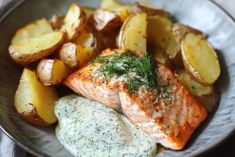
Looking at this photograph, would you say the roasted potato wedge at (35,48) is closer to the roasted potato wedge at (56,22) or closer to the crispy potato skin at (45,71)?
the crispy potato skin at (45,71)

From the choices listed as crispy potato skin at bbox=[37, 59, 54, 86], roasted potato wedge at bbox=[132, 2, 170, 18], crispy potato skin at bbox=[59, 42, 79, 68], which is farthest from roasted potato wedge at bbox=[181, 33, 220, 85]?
crispy potato skin at bbox=[37, 59, 54, 86]

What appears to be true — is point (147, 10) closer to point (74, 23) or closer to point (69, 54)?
point (74, 23)

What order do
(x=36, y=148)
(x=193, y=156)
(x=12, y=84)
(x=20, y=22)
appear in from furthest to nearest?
(x=20, y=22)
(x=12, y=84)
(x=36, y=148)
(x=193, y=156)

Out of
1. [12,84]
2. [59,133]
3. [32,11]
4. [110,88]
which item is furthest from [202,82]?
[32,11]

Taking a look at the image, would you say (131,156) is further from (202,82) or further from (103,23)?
(103,23)

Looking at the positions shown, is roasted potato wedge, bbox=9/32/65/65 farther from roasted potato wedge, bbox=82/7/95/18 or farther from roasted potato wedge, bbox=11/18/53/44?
roasted potato wedge, bbox=82/7/95/18

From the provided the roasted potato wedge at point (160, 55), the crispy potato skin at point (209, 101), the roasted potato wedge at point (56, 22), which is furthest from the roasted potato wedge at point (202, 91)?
the roasted potato wedge at point (56, 22)
